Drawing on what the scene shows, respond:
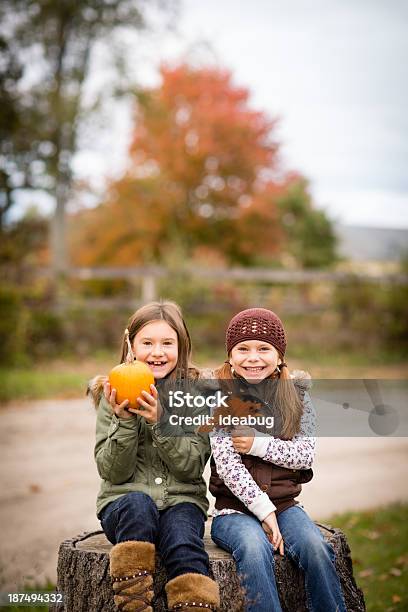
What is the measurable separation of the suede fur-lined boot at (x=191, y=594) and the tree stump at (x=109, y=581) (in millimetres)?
156

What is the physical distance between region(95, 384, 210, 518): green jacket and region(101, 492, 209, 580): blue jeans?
2.1 inches

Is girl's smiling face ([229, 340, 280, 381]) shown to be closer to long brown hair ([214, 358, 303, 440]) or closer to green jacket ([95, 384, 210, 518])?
long brown hair ([214, 358, 303, 440])

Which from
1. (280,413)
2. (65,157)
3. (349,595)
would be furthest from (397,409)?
(65,157)

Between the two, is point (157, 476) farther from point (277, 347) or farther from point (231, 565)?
point (277, 347)

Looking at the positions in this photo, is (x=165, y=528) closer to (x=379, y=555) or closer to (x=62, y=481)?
(x=379, y=555)

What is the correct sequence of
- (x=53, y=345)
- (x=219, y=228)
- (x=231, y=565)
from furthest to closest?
(x=219, y=228)
(x=53, y=345)
(x=231, y=565)

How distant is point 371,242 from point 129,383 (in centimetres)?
2357

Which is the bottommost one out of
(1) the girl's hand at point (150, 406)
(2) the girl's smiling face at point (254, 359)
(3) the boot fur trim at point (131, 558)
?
(3) the boot fur trim at point (131, 558)

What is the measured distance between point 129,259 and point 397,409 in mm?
20431

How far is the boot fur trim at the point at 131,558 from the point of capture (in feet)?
9.00

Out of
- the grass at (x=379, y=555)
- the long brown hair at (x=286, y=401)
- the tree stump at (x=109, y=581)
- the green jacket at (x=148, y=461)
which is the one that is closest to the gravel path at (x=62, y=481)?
the grass at (x=379, y=555)

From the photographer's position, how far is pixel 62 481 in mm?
6836

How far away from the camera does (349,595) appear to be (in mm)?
3168

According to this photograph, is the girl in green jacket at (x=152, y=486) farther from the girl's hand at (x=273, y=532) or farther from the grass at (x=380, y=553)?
the grass at (x=380, y=553)
